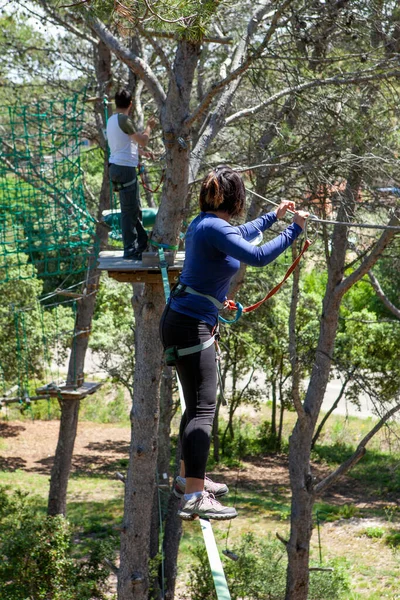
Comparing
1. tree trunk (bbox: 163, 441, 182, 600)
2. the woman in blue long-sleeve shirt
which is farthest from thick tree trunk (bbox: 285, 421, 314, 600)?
the woman in blue long-sleeve shirt

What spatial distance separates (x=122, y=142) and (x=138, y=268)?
3.56ft

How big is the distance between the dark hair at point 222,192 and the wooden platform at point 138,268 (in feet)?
5.24

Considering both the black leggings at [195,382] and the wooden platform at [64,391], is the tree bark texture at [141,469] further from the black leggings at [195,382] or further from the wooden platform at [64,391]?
the wooden platform at [64,391]

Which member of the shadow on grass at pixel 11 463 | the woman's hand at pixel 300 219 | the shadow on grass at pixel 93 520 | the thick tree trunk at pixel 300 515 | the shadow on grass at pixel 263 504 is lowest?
the shadow on grass at pixel 93 520


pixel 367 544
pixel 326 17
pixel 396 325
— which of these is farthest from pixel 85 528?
pixel 326 17

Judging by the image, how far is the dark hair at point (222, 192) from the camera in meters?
3.36

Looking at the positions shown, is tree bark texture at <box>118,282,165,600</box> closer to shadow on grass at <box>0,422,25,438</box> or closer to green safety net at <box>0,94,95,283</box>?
green safety net at <box>0,94,95,283</box>

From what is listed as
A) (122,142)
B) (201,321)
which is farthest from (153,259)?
(201,321)

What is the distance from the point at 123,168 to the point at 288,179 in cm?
274

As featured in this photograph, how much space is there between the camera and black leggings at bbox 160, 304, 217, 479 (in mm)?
3348

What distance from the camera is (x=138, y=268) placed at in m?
4.95

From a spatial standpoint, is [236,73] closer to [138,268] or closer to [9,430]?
[138,268]

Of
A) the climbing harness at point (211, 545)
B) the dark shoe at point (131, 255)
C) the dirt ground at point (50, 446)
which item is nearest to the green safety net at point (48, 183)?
the dark shoe at point (131, 255)

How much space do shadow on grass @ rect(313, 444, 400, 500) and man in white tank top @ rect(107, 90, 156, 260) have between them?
37.7ft
